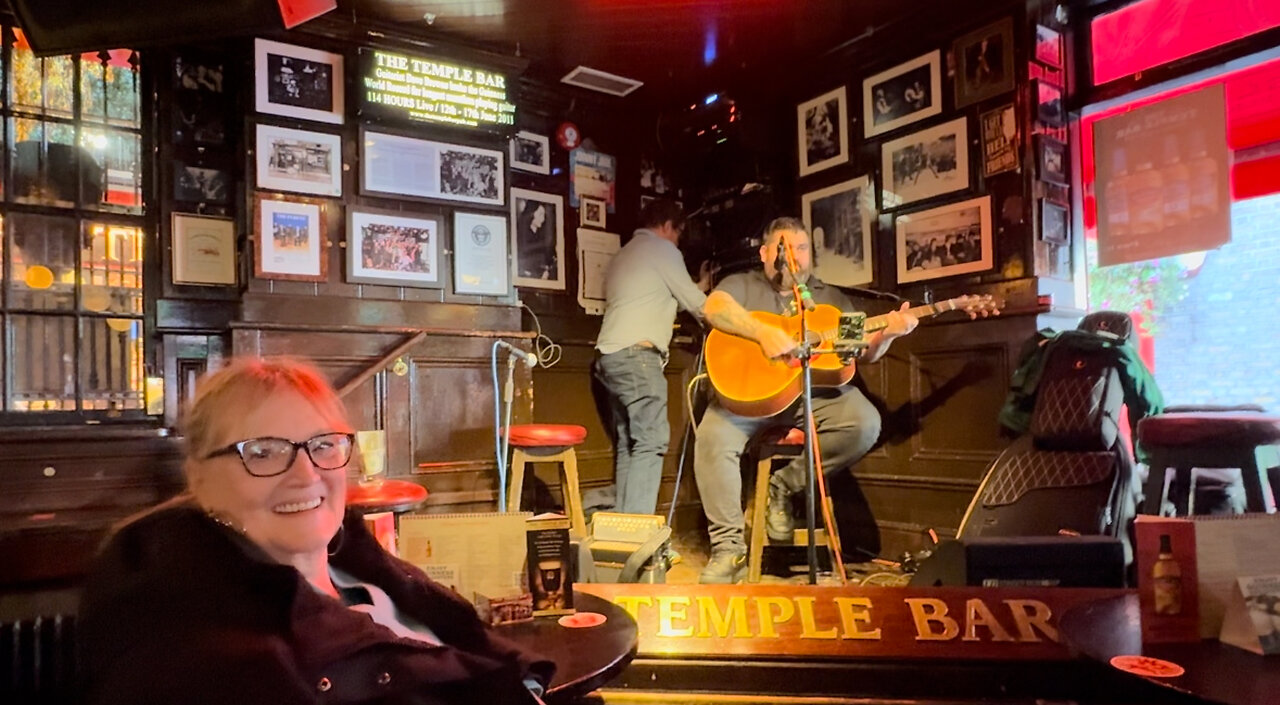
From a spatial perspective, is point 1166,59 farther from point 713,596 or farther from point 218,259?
point 218,259

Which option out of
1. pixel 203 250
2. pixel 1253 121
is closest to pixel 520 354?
pixel 203 250

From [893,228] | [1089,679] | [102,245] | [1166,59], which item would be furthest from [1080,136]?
[102,245]

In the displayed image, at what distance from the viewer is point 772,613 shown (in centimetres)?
197

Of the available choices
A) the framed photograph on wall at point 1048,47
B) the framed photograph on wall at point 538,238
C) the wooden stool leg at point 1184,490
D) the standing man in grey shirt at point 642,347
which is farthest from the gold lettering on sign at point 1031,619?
the framed photograph on wall at point 538,238

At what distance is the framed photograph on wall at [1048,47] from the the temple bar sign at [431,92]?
2.64 metres

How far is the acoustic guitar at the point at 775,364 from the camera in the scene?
130 inches

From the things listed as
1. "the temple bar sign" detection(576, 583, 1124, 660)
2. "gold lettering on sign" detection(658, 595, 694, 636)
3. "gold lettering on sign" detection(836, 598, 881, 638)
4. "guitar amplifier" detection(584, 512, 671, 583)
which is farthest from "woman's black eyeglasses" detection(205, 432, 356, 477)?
"guitar amplifier" detection(584, 512, 671, 583)

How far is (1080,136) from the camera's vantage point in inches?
146

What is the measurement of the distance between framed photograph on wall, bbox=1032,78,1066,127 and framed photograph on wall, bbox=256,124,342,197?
3304 mm

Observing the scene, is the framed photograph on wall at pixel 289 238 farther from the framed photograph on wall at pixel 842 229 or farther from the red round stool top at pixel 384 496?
the framed photograph on wall at pixel 842 229

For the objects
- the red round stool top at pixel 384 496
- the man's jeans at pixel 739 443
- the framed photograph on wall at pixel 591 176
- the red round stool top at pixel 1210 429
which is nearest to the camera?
the red round stool top at pixel 1210 429

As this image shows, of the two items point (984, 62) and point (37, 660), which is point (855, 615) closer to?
point (37, 660)

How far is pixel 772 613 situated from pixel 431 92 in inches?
128

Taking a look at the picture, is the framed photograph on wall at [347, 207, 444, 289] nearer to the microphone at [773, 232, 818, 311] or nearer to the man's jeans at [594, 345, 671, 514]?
the man's jeans at [594, 345, 671, 514]
